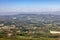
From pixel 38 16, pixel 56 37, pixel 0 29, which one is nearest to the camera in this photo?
pixel 56 37

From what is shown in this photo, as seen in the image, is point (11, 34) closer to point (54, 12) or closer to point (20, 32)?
point (20, 32)

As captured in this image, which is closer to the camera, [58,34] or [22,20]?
[58,34]

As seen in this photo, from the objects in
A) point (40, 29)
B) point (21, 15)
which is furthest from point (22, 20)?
point (40, 29)

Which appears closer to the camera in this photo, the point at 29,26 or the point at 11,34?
the point at 11,34

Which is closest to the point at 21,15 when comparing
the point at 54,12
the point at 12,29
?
the point at 12,29

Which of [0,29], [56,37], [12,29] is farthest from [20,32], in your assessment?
[56,37]

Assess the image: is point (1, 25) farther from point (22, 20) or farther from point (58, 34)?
point (58, 34)

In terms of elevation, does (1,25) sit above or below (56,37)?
above

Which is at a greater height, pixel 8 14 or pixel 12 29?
pixel 8 14

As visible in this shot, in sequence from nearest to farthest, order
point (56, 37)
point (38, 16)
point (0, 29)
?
point (56, 37) < point (0, 29) < point (38, 16)
